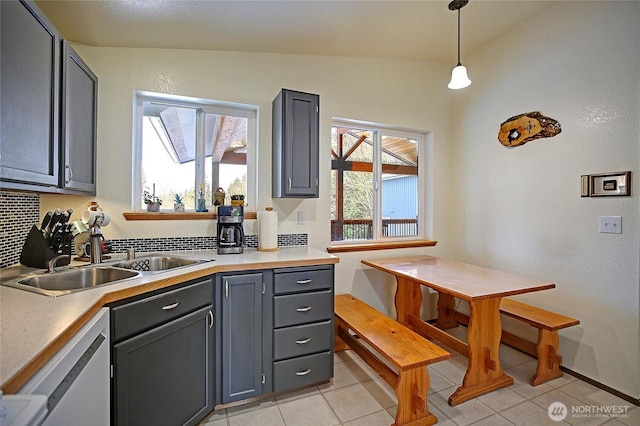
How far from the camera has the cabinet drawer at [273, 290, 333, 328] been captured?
1900 mm

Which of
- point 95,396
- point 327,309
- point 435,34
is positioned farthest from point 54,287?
point 435,34

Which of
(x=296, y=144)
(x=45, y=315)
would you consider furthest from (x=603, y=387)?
(x=45, y=315)

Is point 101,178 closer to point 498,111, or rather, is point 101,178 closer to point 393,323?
point 393,323

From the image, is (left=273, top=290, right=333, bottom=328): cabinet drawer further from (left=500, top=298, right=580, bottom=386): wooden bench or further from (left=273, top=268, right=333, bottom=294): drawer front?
(left=500, top=298, right=580, bottom=386): wooden bench

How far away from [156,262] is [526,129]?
10.4ft

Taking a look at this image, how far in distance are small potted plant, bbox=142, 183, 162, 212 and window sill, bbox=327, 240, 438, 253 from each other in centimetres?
149

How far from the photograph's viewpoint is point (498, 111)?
112 inches

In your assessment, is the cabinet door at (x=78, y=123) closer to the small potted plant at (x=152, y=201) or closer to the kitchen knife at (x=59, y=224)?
the kitchen knife at (x=59, y=224)

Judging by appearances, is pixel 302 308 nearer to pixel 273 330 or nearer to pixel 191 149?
pixel 273 330

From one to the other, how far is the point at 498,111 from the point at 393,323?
89.3 inches

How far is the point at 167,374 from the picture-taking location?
1.46m

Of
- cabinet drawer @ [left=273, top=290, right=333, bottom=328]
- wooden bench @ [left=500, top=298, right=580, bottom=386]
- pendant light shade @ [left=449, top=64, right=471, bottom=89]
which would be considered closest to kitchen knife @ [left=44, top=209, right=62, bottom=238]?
cabinet drawer @ [left=273, top=290, right=333, bottom=328]

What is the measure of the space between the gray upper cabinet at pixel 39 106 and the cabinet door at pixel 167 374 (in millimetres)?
889

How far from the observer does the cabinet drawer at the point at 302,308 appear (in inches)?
74.8
